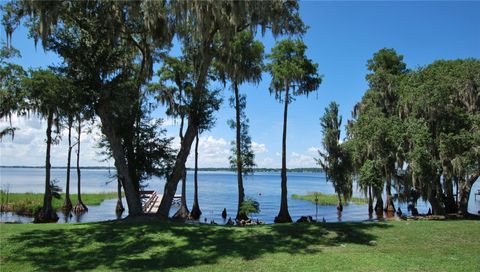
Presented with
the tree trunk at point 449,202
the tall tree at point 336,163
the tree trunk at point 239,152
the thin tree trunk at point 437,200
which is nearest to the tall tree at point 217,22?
the tree trunk at point 239,152

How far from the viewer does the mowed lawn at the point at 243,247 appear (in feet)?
27.9

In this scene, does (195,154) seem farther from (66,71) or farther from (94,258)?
(94,258)

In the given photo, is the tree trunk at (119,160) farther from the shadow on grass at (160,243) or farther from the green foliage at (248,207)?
the green foliage at (248,207)

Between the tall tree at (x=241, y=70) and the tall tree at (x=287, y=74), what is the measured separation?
6.78 feet

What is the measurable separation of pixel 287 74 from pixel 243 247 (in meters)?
14.6

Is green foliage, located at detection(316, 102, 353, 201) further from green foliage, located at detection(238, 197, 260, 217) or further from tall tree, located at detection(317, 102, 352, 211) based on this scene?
green foliage, located at detection(238, 197, 260, 217)

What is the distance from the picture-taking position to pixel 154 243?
1044cm

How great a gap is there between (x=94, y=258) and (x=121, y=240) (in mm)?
1615

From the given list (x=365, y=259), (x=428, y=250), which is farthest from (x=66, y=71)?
(x=428, y=250)

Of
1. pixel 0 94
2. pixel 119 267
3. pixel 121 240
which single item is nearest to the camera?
pixel 119 267

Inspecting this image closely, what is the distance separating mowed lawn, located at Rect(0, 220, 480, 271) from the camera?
27.9 feet

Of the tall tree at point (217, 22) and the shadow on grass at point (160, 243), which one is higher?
the tall tree at point (217, 22)

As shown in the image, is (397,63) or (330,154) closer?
(397,63)

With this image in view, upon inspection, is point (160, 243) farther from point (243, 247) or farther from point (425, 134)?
point (425, 134)
